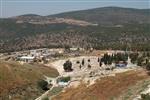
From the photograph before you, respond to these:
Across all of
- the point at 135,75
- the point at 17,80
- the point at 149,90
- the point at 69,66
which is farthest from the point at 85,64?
the point at 149,90

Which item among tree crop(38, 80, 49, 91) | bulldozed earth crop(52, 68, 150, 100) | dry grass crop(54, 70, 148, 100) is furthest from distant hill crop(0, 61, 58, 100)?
dry grass crop(54, 70, 148, 100)

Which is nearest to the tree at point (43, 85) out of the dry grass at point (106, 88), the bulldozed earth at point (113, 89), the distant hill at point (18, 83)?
the distant hill at point (18, 83)

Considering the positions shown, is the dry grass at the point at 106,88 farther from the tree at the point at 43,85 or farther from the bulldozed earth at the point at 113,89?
the tree at the point at 43,85

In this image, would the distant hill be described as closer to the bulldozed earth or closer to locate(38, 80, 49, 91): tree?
locate(38, 80, 49, 91): tree

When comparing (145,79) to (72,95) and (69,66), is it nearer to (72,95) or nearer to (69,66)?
(72,95)

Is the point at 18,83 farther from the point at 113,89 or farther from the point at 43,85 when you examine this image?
the point at 113,89

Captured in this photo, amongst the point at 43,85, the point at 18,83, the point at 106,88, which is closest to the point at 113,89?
the point at 106,88
